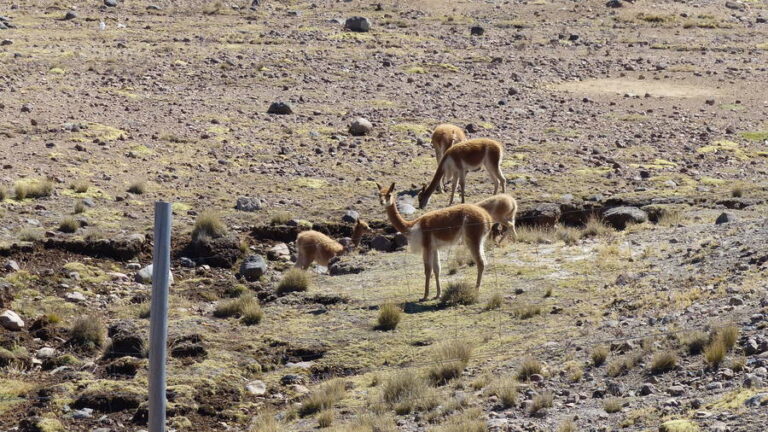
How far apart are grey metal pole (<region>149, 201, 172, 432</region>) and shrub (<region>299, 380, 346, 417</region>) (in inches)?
138

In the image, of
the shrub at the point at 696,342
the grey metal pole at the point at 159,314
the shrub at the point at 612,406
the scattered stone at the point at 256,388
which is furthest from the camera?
the scattered stone at the point at 256,388

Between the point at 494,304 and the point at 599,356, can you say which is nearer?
the point at 599,356

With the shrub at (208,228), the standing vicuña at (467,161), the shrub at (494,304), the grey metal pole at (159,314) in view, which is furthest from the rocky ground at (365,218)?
the grey metal pole at (159,314)

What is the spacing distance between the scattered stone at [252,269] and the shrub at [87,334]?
3.54 metres

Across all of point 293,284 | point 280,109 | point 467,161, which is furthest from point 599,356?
point 280,109

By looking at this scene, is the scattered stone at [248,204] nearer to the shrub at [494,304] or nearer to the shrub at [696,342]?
the shrub at [494,304]

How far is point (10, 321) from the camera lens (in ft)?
52.9

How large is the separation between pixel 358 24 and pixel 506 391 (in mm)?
28105

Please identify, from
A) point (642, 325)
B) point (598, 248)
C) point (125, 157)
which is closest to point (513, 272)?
point (598, 248)

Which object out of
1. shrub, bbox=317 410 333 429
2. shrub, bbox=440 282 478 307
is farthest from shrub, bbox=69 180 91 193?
shrub, bbox=317 410 333 429

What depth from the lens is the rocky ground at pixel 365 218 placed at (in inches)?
526

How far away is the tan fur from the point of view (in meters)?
19.8

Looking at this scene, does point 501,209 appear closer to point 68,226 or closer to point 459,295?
point 459,295

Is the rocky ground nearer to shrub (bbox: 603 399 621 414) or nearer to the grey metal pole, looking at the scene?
shrub (bbox: 603 399 621 414)
